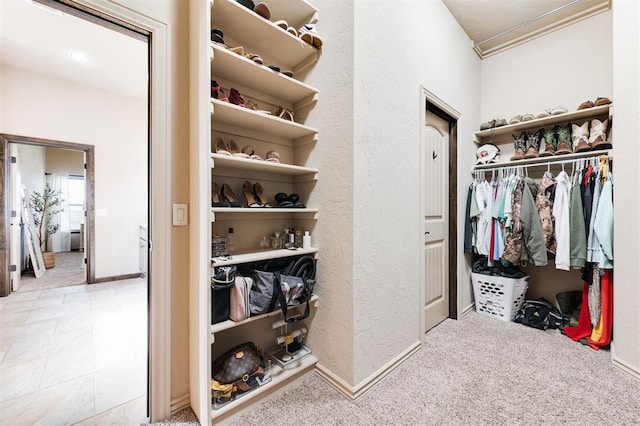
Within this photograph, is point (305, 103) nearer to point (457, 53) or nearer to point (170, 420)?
point (457, 53)

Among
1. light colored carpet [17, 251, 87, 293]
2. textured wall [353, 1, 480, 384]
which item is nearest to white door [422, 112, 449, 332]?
textured wall [353, 1, 480, 384]

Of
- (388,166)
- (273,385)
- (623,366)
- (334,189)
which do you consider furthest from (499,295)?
(273,385)

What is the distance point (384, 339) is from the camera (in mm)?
1683

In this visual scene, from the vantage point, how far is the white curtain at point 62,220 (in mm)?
6102

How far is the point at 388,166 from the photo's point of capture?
5.65 ft

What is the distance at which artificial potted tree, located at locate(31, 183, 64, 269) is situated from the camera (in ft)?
15.6

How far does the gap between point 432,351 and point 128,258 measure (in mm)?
4671

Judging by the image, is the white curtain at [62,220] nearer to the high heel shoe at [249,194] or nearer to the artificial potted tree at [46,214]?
the artificial potted tree at [46,214]

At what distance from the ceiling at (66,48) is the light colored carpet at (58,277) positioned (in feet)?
9.82

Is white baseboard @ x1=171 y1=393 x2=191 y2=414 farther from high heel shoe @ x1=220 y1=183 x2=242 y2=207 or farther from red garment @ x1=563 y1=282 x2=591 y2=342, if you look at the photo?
red garment @ x1=563 y1=282 x2=591 y2=342

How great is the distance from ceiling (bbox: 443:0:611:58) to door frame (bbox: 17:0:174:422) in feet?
8.21

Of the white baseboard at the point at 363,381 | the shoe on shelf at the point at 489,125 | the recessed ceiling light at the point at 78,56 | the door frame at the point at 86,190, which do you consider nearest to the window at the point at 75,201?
the door frame at the point at 86,190

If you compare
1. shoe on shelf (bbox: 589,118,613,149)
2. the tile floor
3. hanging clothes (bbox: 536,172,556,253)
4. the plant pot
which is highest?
shoe on shelf (bbox: 589,118,613,149)

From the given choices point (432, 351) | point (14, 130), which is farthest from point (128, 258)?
point (432, 351)
